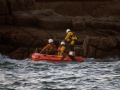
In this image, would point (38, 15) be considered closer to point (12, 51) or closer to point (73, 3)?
point (12, 51)

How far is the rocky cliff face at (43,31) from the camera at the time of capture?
32.8 meters

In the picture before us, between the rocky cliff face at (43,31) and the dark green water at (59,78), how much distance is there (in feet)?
22.5

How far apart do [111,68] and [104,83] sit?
20.3 ft

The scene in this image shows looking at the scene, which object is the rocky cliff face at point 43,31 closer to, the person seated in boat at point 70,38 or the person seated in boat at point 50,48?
the person seated in boat at point 70,38

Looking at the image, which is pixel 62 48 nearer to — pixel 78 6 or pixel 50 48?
pixel 50 48

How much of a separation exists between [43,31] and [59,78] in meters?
16.4

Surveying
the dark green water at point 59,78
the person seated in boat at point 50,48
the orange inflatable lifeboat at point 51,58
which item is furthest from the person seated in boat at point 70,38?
the dark green water at point 59,78

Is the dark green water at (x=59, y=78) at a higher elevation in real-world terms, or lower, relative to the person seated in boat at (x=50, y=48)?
lower

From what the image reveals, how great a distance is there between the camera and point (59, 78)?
810 inches

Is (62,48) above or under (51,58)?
above

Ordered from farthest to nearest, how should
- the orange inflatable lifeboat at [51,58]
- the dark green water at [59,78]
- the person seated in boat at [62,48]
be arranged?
the person seated in boat at [62,48]
the orange inflatable lifeboat at [51,58]
the dark green water at [59,78]

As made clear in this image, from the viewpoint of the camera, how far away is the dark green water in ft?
59.8

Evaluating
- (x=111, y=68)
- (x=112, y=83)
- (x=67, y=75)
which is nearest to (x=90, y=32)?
(x=111, y=68)

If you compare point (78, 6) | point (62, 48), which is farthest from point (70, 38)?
point (78, 6)
